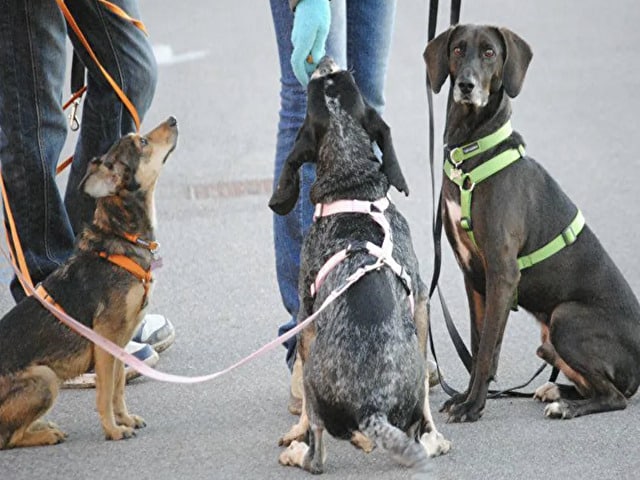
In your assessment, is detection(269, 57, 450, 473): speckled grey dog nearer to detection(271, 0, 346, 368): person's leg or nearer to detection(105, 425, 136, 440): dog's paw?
detection(271, 0, 346, 368): person's leg

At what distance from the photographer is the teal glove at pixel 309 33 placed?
5.18 meters

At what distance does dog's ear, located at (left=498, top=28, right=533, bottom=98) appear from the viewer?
5.51m

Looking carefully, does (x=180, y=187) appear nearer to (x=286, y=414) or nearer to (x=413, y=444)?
(x=286, y=414)

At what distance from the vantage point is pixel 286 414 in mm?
5621

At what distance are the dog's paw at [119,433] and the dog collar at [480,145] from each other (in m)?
1.78

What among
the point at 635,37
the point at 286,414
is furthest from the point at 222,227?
the point at 635,37

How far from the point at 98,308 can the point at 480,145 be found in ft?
5.72

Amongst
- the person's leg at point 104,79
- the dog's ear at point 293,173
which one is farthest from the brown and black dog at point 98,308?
the dog's ear at point 293,173

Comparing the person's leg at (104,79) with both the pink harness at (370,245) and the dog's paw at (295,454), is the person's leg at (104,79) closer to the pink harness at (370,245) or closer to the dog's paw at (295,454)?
the pink harness at (370,245)

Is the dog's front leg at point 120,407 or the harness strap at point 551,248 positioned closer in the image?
the dog's front leg at point 120,407

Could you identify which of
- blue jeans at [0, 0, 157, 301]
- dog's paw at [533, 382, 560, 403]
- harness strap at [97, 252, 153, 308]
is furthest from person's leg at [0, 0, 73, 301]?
dog's paw at [533, 382, 560, 403]

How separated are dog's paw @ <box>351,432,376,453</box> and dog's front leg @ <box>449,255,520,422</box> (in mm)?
576

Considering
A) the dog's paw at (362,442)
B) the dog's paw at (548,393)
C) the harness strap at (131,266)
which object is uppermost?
the harness strap at (131,266)

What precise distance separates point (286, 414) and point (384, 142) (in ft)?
4.25
